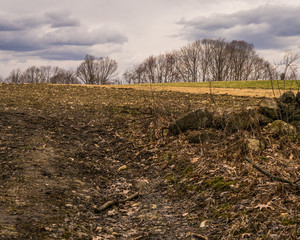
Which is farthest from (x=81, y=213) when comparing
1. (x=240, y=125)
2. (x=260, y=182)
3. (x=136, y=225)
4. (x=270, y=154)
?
(x=240, y=125)

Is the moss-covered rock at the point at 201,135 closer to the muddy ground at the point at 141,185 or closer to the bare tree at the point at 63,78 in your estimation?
the muddy ground at the point at 141,185

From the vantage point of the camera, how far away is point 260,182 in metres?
5.46

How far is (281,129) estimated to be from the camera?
8250mm

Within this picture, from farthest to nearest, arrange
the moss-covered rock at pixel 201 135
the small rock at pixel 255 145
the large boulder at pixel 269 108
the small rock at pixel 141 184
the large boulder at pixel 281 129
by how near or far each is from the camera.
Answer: the large boulder at pixel 269 108 < the moss-covered rock at pixel 201 135 < the large boulder at pixel 281 129 < the small rock at pixel 255 145 < the small rock at pixel 141 184

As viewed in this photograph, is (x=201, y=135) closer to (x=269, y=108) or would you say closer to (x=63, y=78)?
(x=269, y=108)

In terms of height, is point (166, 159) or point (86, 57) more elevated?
point (86, 57)

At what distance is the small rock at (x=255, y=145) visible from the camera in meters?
7.15

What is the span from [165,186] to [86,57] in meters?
71.6

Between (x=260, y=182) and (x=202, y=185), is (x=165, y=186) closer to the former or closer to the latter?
(x=202, y=185)

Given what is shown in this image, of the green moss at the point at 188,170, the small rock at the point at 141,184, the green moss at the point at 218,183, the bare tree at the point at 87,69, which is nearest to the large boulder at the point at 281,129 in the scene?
the green moss at the point at 188,170

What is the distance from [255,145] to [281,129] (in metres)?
1.45

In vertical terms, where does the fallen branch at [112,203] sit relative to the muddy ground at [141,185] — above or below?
below

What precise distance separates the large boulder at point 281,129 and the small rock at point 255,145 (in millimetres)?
1023

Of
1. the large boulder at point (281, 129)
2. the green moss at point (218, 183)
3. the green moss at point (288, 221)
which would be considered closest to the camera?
the green moss at point (288, 221)
